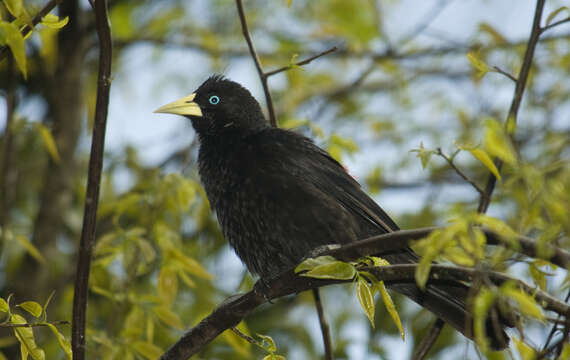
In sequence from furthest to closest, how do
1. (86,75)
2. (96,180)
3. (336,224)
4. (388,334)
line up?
(86,75), (388,334), (336,224), (96,180)

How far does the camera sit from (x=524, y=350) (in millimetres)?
1693

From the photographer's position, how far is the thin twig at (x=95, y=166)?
7.08 feet

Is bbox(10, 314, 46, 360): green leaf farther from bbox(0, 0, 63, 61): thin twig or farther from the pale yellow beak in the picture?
the pale yellow beak

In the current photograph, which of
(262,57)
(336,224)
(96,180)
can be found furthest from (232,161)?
(262,57)

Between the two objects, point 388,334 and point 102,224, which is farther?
point 102,224

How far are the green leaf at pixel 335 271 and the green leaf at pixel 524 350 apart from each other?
1.64 feet

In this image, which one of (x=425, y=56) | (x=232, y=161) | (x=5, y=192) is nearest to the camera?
(x=232, y=161)

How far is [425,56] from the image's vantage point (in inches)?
206

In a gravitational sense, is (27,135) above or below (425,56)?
below

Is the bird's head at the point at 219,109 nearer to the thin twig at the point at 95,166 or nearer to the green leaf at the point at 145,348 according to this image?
the green leaf at the point at 145,348

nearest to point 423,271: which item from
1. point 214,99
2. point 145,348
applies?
point 145,348

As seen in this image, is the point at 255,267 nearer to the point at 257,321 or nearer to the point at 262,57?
the point at 257,321

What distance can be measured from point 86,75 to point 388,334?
3.24 metres

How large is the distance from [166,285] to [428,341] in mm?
1200
